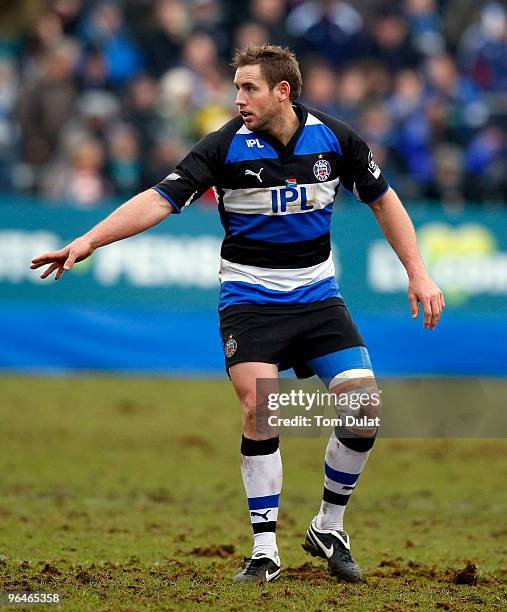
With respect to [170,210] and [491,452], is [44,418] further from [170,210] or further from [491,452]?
[170,210]

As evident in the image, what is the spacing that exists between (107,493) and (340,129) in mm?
3700

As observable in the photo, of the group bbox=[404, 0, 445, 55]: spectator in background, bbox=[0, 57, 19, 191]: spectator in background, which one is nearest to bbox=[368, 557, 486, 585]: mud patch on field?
bbox=[0, 57, 19, 191]: spectator in background

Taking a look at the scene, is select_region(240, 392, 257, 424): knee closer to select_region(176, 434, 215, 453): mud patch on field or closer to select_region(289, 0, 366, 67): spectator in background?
select_region(176, 434, 215, 453): mud patch on field

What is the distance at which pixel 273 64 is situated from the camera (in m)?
6.16

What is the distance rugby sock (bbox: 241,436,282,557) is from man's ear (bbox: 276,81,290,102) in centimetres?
172

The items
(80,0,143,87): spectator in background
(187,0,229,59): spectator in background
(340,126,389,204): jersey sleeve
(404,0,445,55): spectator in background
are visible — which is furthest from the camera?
(404,0,445,55): spectator in background

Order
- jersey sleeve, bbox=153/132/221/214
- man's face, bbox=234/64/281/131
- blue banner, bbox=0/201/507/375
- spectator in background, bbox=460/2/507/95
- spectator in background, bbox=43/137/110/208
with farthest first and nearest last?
spectator in background, bbox=460/2/507/95, spectator in background, bbox=43/137/110/208, blue banner, bbox=0/201/507/375, man's face, bbox=234/64/281/131, jersey sleeve, bbox=153/132/221/214

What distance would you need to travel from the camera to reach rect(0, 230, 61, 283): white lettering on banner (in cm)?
1420

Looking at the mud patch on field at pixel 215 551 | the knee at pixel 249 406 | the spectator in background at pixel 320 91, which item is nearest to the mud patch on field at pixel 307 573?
the mud patch on field at pixel 215 551

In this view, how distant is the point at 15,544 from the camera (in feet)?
22.7

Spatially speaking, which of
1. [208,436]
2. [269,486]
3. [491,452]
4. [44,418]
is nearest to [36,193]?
[44,418]

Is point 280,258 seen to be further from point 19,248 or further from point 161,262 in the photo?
point 19,248

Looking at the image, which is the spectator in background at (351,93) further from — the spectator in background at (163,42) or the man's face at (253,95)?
the man's face at (253,95)

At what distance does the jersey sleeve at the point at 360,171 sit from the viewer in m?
6.35
